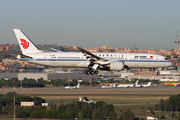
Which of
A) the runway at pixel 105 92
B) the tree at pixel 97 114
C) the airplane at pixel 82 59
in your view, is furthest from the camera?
the runway at pixel 105 92

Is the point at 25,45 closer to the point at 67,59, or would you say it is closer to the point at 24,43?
the point at 24,43

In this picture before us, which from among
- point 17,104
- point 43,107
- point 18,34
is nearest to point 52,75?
point 17,104

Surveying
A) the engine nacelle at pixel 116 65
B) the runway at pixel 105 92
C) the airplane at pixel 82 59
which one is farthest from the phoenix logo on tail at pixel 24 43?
the runway at pixel 105 92

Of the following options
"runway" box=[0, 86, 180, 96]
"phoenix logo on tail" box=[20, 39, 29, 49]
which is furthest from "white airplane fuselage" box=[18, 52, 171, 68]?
"runway" box=[0, 86, 180, 96]

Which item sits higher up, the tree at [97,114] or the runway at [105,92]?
the runway at [105,92]

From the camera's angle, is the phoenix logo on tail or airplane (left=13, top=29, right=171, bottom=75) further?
the phoenix logo on tail

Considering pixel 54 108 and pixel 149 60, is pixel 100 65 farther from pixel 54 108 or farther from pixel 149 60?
pixel 54 108

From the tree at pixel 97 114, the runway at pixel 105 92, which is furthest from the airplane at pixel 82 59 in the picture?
the runway at pixel 105 92

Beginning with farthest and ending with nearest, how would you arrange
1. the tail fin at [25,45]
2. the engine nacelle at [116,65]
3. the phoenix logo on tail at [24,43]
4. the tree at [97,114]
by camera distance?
the tree at [97,114] → the phoenix logo on tail at [24,43] → the tail fin at [25,45] → the engine nacelle at [116,65]

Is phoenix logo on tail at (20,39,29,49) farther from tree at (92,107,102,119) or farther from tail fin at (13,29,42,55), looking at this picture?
tree at (92,107,102,119)

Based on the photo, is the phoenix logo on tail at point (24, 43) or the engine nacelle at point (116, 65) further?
the phoenix logo on tail at point (24, 43)

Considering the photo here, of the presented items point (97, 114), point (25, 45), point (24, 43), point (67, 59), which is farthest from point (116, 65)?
point (97, 114)

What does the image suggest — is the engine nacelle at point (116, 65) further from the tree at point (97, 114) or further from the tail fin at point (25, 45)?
the tree at point (97, 114)

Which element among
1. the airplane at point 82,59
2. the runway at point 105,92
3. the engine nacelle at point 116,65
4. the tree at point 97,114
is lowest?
the tree at point 97,114
